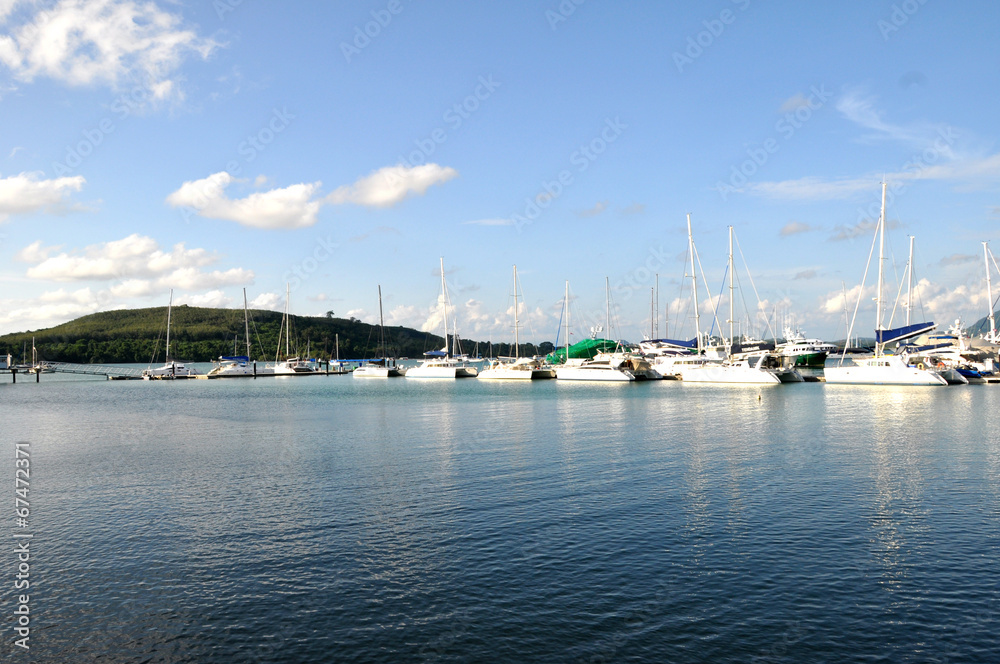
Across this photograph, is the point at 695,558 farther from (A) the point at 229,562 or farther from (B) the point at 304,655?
(A) the point at 229,562

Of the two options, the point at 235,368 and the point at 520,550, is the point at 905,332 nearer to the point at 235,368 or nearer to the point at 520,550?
the point at 520,550

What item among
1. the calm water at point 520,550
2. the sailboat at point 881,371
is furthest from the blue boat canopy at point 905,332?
the calm water at point 520,550

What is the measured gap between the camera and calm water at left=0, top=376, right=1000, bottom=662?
1552 cm

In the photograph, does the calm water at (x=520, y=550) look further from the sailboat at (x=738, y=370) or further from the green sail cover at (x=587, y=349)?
the green sail cover at (x=587, y=349)

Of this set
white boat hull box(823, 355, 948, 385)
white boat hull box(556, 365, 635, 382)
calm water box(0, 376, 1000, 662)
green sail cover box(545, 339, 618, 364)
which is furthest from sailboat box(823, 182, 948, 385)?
green sail cover box(545, 339, 618, 364)

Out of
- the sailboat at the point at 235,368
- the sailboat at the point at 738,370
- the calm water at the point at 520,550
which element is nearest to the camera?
the calm water at the point at 520,550

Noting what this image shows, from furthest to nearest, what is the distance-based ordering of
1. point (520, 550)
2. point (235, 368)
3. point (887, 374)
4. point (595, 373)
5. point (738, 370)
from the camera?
point (235, 368)
point (595, 373)
point (738, 370)
point (887, 374)
point (520, 550)

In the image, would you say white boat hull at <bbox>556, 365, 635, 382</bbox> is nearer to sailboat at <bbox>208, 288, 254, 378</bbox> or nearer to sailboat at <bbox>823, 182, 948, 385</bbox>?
sailboat at <bbox>823, 182, 948, 385</bbox>

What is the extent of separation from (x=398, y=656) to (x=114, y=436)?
1855 inches

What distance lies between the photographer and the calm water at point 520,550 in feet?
50.9

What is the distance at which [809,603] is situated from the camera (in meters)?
17.2

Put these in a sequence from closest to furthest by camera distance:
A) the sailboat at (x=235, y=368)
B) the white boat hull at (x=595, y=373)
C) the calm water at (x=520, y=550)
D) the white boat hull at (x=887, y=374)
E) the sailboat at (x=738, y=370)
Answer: the calm water at (x=520, y=550) < the white boat hull at (x=887, y=374) < the sailboat at (x=738, y=370) < the white boat hull at (x=595, y=373) < the sailboat at (x=235, y=368)

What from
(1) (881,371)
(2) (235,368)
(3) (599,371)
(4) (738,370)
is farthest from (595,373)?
(2) (235,368)

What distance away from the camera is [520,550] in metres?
21.6
